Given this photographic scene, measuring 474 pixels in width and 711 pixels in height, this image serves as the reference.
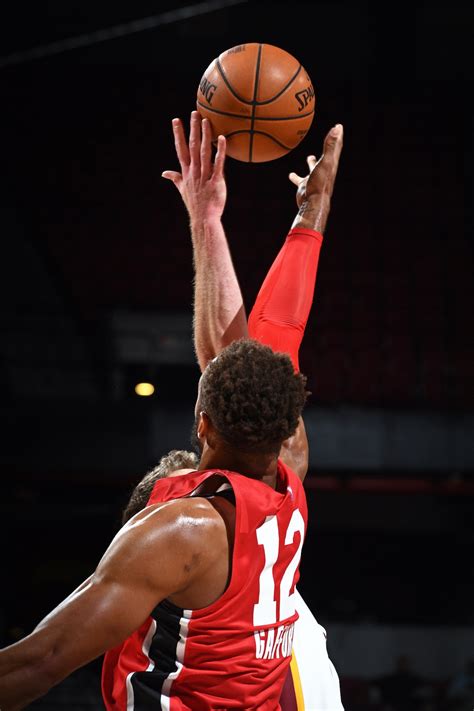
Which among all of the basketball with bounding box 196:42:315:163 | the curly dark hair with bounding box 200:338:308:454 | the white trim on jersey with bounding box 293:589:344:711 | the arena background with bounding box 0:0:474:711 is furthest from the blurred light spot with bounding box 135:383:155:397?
the curly dark hair with bounding box 200:338:308:454

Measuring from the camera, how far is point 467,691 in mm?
5820

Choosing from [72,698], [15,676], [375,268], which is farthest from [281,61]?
[375,268]

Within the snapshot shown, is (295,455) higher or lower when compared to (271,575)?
higher

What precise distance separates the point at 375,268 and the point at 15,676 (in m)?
7.64

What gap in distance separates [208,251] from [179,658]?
986 millimetres

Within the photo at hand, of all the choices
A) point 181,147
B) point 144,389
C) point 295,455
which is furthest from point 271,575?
point 144,389

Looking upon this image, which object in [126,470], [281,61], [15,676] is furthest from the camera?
[126,470]

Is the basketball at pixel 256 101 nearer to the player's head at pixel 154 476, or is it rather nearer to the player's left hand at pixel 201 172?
the player's left hand at pixel 201 172

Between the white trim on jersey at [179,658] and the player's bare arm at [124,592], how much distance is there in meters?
0.06

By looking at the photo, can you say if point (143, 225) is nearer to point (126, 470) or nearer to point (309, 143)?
point (309, 143)

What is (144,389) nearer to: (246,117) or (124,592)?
(246,117)

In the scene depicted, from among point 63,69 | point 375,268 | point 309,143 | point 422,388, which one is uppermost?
point 63,69

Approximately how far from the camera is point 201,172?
6.95ft

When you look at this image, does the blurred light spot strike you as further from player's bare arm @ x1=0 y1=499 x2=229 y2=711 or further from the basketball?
player's bare arm @ x1=0 y1=499 x2=229 y2=711
